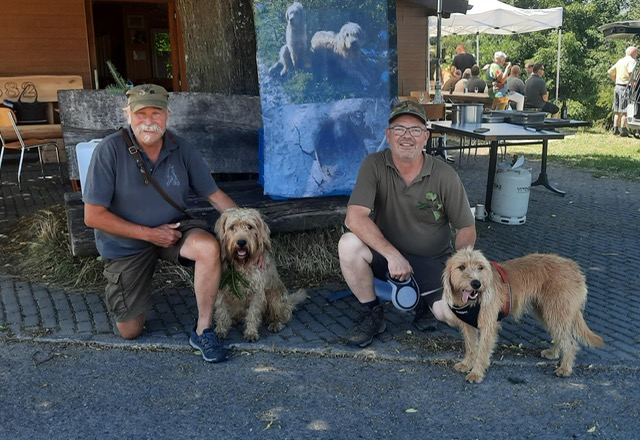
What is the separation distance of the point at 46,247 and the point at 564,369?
Answer: 181 inches

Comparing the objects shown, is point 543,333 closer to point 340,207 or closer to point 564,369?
point 564,369

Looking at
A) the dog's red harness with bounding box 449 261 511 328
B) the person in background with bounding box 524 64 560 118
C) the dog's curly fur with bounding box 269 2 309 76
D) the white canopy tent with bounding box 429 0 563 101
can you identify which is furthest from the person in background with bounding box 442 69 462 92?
the dog's red harness with bounding box 449 261 511 328

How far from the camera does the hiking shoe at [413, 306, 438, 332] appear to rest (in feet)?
14.8

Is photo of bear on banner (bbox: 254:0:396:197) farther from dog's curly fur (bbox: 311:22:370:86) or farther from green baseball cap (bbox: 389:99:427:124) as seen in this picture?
green baseball cap (bbox: 389:99:427:124)

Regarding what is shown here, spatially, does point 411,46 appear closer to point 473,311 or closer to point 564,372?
point 564,372

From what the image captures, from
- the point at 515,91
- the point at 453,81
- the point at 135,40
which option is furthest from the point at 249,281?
the point at 453,81

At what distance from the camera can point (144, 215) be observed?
408 cm

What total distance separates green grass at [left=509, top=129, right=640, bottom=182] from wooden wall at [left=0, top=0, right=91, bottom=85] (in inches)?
360

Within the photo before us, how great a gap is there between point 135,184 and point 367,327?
1842 mm

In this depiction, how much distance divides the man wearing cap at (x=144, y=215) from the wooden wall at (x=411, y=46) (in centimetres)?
1408

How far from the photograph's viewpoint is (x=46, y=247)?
19.1ft

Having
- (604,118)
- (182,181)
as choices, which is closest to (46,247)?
(182,181)

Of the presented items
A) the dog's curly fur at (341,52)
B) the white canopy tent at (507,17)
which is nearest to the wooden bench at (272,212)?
the dog's curly fur at (341,52)

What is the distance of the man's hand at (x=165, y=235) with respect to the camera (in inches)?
158
